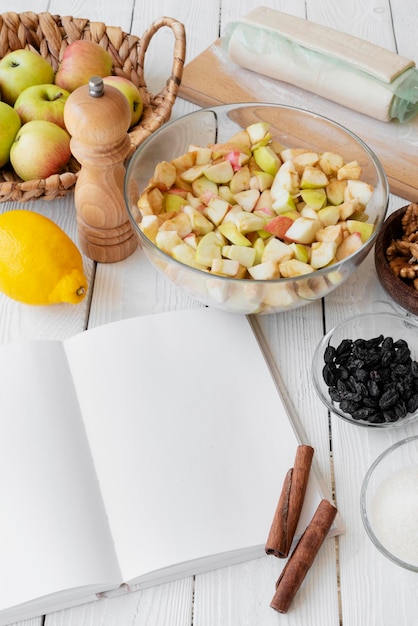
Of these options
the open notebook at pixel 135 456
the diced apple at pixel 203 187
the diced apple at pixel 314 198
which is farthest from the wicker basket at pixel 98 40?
the open notebook at pixel 135 456

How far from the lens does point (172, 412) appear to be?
94 cm

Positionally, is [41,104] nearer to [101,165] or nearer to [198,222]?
[101,165]

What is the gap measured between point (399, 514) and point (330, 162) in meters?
0.49

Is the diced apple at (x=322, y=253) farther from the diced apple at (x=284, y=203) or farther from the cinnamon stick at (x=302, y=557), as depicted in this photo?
the cinnamon stick at (x=302, y=557)

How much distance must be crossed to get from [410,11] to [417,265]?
0.81 metres

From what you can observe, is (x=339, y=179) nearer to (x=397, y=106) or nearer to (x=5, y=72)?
(x=397, y=106)

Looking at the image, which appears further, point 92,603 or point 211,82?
point 211,82

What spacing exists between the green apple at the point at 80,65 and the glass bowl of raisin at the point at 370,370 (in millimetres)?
591

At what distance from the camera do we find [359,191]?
1.03 m

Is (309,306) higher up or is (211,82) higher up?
(211,82)

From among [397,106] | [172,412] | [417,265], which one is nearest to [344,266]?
[417,265]

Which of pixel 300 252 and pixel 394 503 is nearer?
pixel 394 503

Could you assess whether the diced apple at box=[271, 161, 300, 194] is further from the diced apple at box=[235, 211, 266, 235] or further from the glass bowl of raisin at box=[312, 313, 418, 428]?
the glass bowl of raisin at box=[312, 313, 418, 428]

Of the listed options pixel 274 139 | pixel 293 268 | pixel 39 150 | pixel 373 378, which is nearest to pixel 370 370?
pixel 373 378
